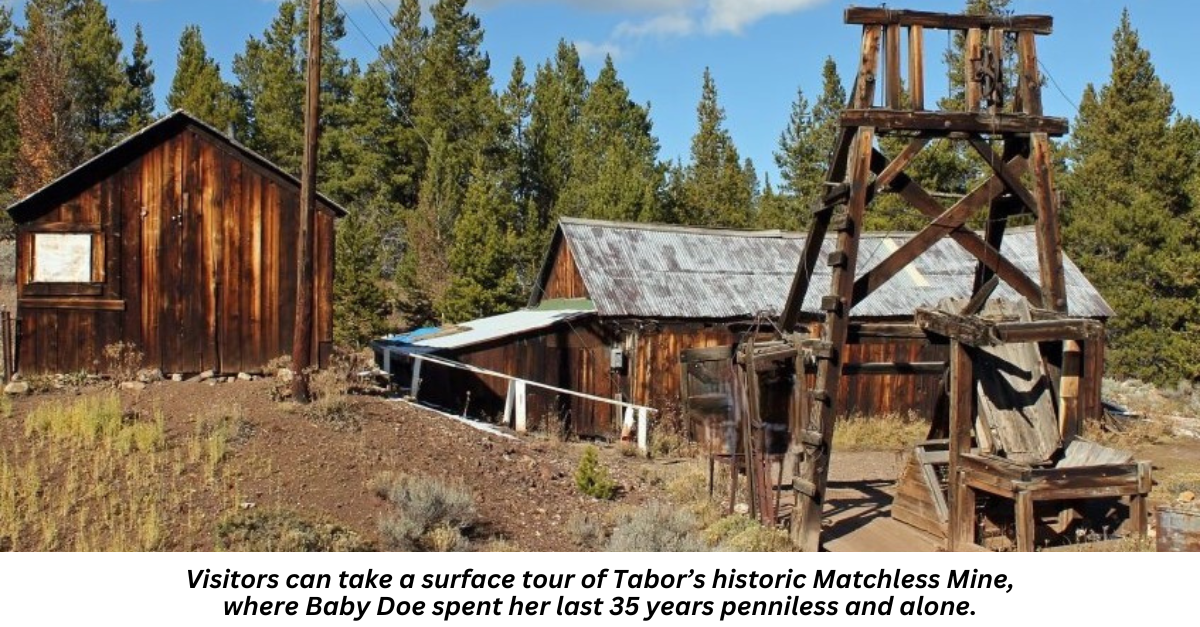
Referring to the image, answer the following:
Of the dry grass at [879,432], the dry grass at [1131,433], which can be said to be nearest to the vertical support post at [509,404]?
the dry grass at [879,432]

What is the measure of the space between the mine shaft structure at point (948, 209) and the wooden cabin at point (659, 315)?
8.37 metres

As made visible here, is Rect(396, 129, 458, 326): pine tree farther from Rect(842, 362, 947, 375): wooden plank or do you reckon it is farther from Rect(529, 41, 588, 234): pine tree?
Rect(842, 362, 947, 375): wooden plank

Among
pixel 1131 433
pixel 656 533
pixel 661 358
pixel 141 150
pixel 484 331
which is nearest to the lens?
pixel 656 533

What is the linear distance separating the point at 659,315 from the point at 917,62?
10.4 m

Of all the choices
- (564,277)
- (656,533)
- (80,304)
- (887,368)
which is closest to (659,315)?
(564,277)

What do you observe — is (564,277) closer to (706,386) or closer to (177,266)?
(177,266)

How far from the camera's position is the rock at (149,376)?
15.1 meters

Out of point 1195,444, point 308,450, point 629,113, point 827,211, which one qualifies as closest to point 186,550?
point 308,450

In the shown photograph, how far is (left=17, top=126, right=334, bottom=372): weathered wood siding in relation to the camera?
15.3m

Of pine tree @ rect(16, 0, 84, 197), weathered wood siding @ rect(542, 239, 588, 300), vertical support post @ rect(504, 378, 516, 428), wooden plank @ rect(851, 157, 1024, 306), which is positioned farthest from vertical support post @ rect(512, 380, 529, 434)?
pine tree @ rect(16, 0, 84, 197)

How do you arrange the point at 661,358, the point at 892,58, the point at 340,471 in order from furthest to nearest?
1. the point at 661,358
2. the point at 340,471
3. the point at 892,58

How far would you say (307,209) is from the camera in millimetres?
14312

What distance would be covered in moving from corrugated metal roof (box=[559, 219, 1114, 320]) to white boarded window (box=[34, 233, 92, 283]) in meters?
9.48

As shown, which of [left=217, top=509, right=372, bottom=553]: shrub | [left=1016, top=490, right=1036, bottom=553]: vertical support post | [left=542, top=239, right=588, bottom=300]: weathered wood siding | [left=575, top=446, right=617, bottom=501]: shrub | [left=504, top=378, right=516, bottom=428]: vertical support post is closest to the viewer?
[left=1016, top=490, right=1036, bottom=553]: vertical support post
